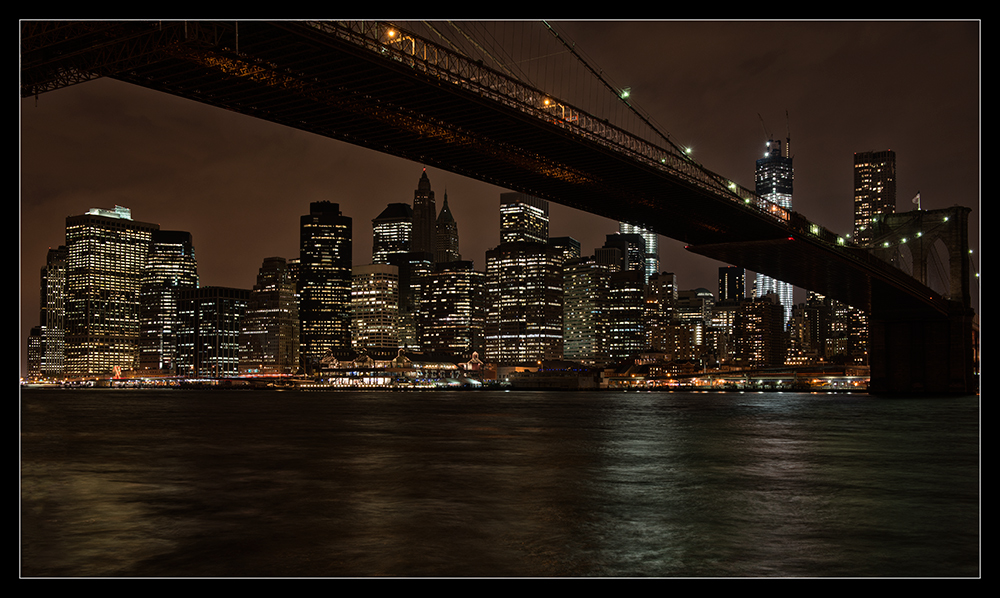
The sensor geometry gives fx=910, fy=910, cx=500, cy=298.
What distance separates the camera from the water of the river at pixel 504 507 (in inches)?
492

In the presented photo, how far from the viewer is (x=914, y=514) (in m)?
16.8

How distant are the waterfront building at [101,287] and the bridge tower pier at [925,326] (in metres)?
122

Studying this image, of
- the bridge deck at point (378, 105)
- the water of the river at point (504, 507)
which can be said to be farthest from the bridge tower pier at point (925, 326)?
the water of the river at point (504, 507)

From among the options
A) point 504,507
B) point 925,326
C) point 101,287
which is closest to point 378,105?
point 504,507

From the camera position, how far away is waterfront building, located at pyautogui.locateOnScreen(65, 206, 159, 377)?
520 feet

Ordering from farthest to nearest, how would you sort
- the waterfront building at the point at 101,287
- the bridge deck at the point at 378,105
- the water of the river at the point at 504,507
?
the waterfront building at the point at 101,287
the bridge deck at the point at 378,105
the water of the river at the point at 504,507

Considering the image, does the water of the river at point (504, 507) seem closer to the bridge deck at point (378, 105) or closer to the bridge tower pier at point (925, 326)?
the bridge deck at point (378, 105)

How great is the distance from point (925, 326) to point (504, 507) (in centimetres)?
7054

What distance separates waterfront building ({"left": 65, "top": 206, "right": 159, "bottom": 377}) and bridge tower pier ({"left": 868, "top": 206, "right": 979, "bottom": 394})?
122 metres

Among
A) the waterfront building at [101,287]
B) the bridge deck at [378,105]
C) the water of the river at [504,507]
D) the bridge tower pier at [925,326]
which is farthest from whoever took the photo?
the waterfront building at [101,287]

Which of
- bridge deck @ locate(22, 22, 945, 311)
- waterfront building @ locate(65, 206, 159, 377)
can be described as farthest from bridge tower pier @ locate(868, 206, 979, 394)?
waterfront building @ locate(65, 206, 159, 377)

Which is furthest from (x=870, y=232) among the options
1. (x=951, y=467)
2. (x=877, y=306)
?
(x=951, y=467)

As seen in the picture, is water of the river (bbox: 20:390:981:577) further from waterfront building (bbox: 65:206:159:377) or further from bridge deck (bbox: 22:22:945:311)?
waterfront building (bbox: 65:206:159:377)
